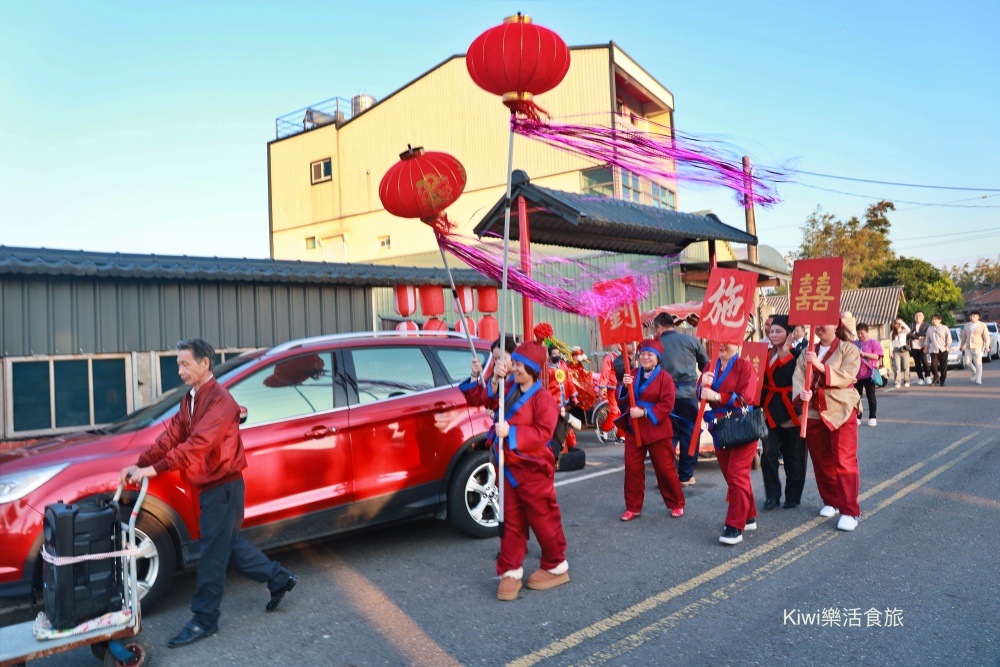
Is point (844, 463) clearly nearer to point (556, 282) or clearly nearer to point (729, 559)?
point (729, 559)

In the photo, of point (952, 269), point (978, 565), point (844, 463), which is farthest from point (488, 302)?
point (952, 269)

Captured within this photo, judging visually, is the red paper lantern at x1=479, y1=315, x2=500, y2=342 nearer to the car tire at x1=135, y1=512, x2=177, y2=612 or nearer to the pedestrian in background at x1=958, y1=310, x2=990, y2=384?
the car tire at x1=135, y1=512, x2=177, y2=612

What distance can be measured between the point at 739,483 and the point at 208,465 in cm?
379

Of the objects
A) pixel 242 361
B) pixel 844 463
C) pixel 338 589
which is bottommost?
pixel 338 589

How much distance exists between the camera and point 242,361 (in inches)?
206

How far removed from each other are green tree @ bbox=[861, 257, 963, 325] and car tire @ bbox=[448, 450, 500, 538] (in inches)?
1791

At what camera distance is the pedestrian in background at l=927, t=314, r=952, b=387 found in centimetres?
1744

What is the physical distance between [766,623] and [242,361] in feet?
12.6

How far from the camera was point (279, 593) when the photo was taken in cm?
435

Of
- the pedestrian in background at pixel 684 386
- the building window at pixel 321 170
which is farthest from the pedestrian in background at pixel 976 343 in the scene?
the building window at pixel 321 170

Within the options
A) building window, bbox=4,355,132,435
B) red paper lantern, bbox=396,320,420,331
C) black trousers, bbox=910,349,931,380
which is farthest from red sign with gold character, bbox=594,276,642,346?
black trousers, bbox=910,349,931,380

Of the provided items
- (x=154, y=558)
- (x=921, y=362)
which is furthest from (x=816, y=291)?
(x=921, y=362)

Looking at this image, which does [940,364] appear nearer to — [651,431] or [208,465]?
[651,431]

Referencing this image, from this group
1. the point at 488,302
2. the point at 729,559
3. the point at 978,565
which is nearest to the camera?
the point at 978,565
